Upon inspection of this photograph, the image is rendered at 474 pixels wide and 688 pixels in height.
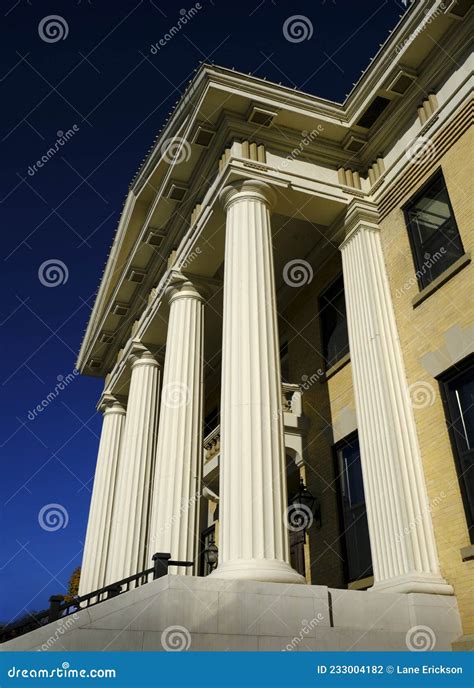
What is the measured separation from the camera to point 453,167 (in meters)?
12.5

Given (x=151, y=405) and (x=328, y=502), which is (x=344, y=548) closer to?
(x=328, y=502)

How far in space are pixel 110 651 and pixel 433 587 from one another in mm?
5364

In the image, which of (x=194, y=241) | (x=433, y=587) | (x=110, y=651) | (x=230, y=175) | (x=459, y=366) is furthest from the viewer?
(x=194, y=241)

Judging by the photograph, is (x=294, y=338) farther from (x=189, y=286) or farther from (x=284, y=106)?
(x=284, y=106)

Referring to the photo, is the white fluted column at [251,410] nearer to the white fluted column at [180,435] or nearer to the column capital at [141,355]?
the white fluted column at [180,435]

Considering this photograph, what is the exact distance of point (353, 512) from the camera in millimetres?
13992

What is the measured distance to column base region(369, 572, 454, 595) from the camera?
10049 millimetres

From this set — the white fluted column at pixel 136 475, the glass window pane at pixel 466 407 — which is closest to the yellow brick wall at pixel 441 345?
the glass window pane at pixel 466 407

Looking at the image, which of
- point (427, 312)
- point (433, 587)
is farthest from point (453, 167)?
point (433, 587)

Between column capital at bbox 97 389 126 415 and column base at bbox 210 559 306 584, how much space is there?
1562 centimetres

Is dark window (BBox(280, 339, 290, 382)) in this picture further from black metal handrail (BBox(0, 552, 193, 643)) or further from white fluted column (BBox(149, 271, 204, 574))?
black metal handrail (BBox(0, 552, 193, 643))

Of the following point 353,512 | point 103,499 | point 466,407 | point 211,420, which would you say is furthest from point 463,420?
point 103,499

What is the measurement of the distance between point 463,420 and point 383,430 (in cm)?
153

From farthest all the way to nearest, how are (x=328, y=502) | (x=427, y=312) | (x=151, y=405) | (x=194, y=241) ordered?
(x=151, y=405) → (x=194, y=241) → (x=328, y=502) → (x=427, y=312)
